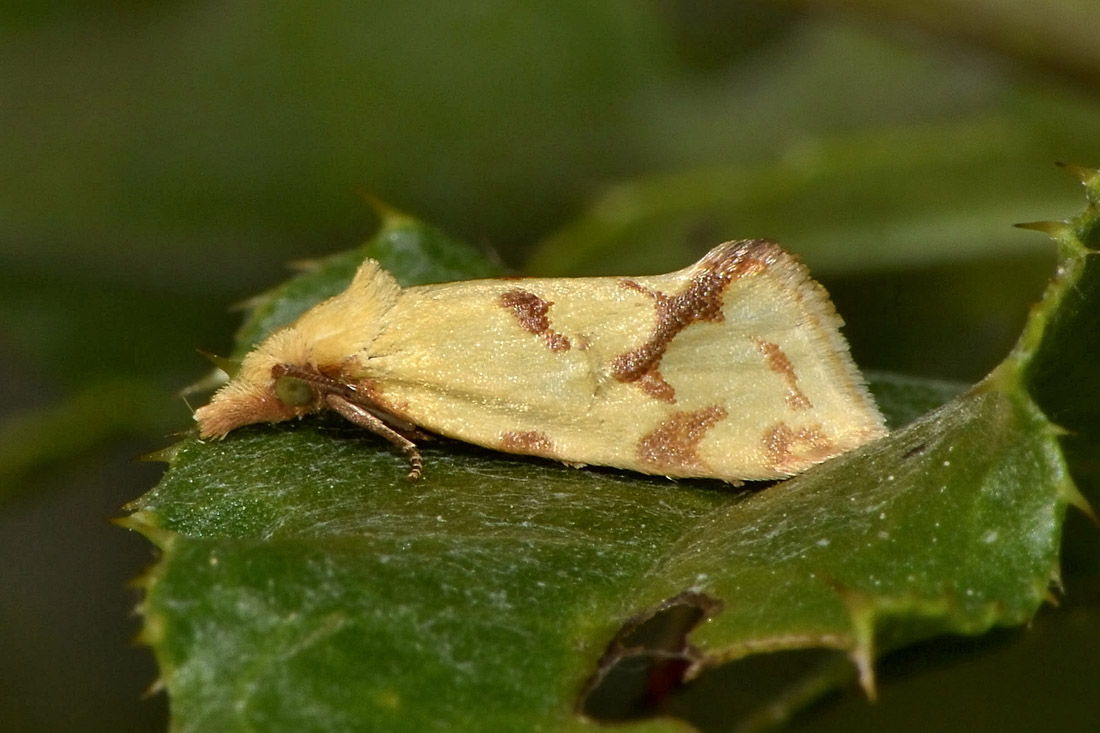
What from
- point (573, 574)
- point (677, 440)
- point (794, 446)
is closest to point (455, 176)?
point (677, 440)

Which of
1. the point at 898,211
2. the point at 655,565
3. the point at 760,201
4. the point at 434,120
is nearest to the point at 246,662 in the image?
the point at 655,565

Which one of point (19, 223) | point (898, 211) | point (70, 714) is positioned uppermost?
point (19, 223)

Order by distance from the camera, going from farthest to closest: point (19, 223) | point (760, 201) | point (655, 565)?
1. point (19, 223)
2. point (760, 201)
3. point (655, 565)

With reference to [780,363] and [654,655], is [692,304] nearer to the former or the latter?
[780,363]

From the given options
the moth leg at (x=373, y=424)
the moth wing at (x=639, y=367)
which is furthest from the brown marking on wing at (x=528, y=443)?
the moth leg at (x=373, y=424)

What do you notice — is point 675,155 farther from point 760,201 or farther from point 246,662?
point 246,662

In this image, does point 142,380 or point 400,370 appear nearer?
point 400,370
